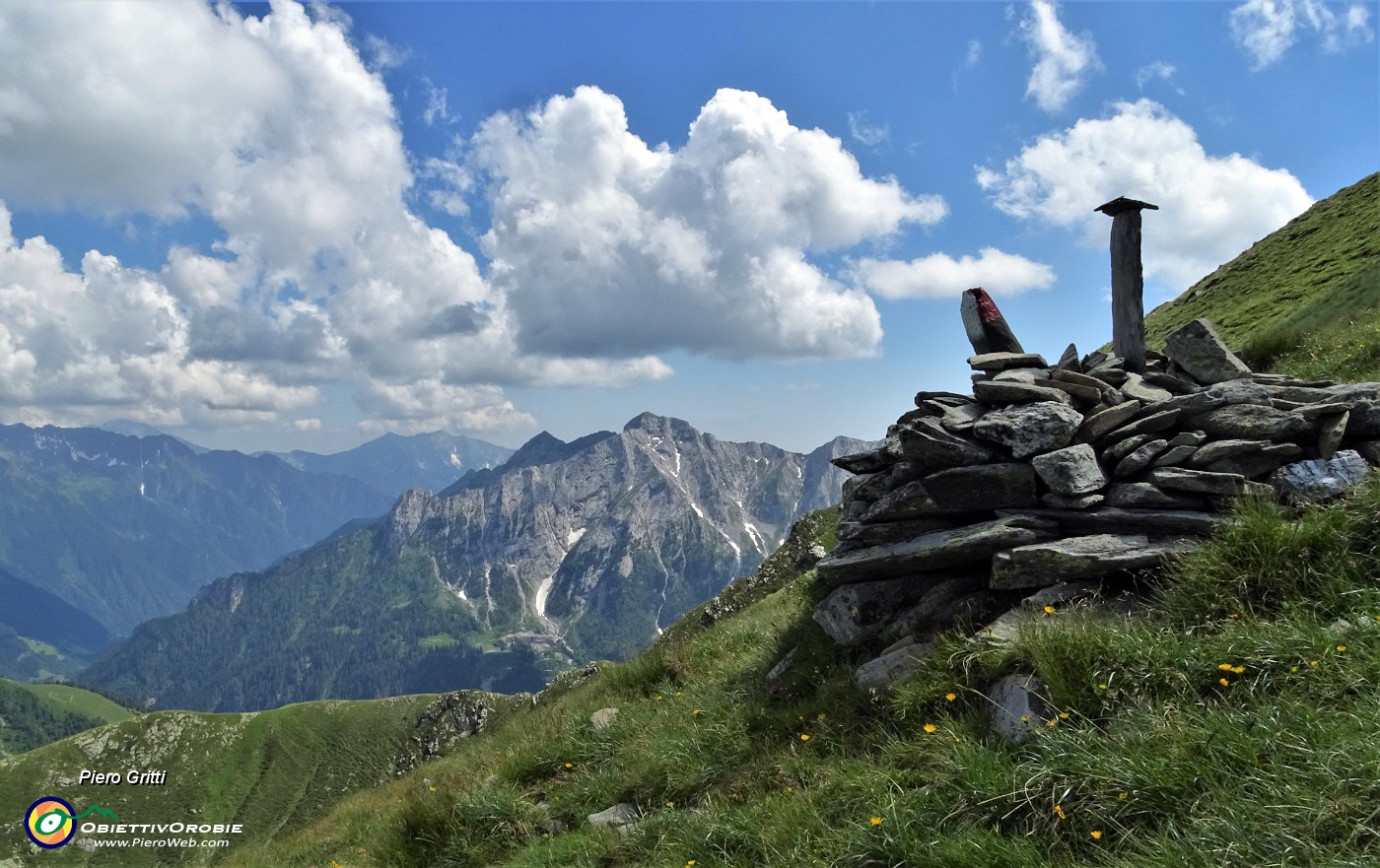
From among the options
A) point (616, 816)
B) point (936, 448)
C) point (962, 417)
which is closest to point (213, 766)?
point (616, 816)

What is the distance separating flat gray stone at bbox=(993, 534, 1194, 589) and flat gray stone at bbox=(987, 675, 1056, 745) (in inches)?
80.3

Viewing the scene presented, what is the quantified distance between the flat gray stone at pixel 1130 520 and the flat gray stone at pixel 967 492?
37 centimetres

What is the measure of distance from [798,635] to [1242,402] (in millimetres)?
8151

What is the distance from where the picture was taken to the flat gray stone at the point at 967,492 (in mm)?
10875

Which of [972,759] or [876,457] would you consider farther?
[876,457]

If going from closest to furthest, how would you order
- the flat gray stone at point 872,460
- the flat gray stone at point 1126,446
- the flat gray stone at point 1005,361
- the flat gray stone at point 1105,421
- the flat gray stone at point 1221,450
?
the flat gray stone at point 1221,450 → the flat gray stone at point 1126,446 → the flat gray stone at point 1105,421 → the flat gray stone at point 872,460 → the flat gray stone at point 1005,361

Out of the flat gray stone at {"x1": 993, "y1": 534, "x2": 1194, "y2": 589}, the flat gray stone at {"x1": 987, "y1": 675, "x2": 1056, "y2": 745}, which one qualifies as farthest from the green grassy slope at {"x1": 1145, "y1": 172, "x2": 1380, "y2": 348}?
the flat gray stone at {"x1": 987, "y1": 675, "x2": 1056, "y2": 745}

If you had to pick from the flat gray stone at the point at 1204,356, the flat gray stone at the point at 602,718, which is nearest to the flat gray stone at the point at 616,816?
the flat gray stone at the point at 602,718

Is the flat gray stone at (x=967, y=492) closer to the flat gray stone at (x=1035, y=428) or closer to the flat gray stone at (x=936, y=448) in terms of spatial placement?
the flat gray stone at (x=936, y=448)

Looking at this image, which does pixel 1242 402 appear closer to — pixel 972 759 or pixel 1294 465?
pixel 1294 465

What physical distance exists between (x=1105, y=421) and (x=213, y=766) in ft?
711

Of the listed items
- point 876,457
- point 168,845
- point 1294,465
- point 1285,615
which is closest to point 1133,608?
point 1285,615

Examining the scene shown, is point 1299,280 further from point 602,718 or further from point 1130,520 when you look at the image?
point 602,718

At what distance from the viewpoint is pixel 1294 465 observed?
9617mm
